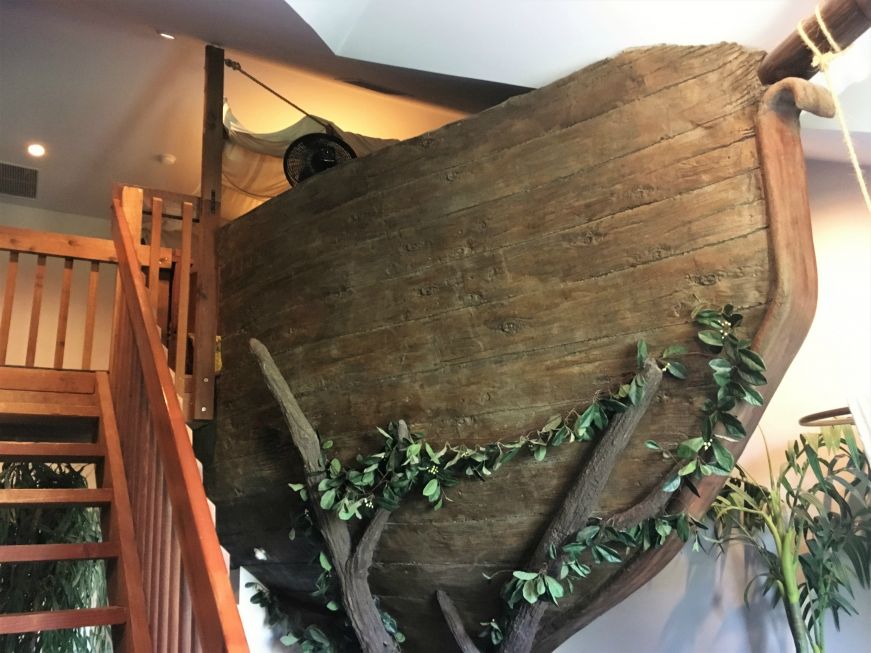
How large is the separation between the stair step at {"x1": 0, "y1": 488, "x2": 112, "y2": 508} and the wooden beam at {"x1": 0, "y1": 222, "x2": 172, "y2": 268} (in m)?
1.21

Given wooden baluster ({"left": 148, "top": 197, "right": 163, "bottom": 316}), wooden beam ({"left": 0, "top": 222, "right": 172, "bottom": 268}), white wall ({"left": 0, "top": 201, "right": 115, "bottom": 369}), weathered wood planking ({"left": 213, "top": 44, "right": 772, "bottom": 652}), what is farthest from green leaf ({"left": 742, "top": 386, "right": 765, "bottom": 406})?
white wall ({"left": 0, "top": 201, "right": 115, "bottom": 369})

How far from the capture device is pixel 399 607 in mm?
2496

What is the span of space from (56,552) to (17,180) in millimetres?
4322

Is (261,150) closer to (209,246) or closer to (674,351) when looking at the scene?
(209,246)

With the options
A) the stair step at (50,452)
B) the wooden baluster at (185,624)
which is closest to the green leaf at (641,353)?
the wooden baluster at (185,624)

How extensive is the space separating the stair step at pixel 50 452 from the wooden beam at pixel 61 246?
0.96 m

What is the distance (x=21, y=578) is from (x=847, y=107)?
405 cm

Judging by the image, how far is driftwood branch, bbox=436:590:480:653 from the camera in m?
2.27

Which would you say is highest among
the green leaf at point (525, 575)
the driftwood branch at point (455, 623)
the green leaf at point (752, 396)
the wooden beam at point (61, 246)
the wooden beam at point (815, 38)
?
the wooden beam at point (61, 246)

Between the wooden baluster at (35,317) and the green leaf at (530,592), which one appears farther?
the wooden baluster at (35,317)

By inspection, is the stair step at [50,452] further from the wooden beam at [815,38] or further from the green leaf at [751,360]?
the wooden beam at [815,38]

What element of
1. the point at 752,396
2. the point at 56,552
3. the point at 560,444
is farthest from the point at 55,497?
the point at 752,396

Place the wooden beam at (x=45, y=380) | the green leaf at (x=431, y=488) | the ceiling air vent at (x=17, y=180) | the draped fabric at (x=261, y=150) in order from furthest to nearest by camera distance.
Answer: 1. the ceiling air vent at (x=17, y=180)
2. the draped fabric at (x=261, y=150)
3. the wooden beam at (x=45, y=380)
4. the green leaf at (x=431, y=488)

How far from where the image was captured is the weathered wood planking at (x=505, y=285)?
1.96 metres
